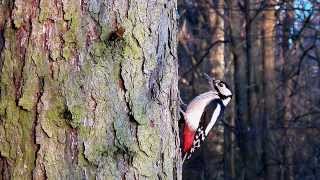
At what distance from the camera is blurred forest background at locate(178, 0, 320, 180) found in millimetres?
Answer: 10680

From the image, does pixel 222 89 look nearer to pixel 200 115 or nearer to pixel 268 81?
pixel 200 115

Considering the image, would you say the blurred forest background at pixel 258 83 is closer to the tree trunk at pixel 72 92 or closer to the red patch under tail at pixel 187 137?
the red patch under tail at pixel 187 137

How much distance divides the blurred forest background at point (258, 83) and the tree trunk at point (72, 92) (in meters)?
8.48

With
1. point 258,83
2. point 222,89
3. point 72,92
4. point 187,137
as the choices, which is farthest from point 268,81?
point 72,92

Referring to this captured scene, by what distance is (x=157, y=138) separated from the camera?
7.38 feet

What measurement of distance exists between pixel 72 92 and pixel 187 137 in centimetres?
211

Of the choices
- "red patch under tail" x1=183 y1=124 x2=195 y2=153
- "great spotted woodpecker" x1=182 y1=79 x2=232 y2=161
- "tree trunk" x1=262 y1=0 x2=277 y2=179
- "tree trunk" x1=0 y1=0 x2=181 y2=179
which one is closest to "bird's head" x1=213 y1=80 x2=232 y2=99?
"great spotted woodpecker" x1=182 y1=79 x2=232 y2=161

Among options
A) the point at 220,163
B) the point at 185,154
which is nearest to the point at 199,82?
the point at 220,163

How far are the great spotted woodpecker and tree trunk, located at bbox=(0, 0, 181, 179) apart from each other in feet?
5.98

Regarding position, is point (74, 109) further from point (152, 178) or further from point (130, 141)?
point (152, 178)

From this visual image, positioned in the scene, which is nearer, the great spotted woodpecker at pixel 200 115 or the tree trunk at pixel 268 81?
the great spotted woodpecker at pixel 200 115

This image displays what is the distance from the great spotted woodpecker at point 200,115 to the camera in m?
4.14

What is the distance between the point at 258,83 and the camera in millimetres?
10758

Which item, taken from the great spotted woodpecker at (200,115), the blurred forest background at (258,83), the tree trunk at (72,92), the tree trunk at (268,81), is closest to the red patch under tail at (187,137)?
the great spotted woodpecker at (200,115)
